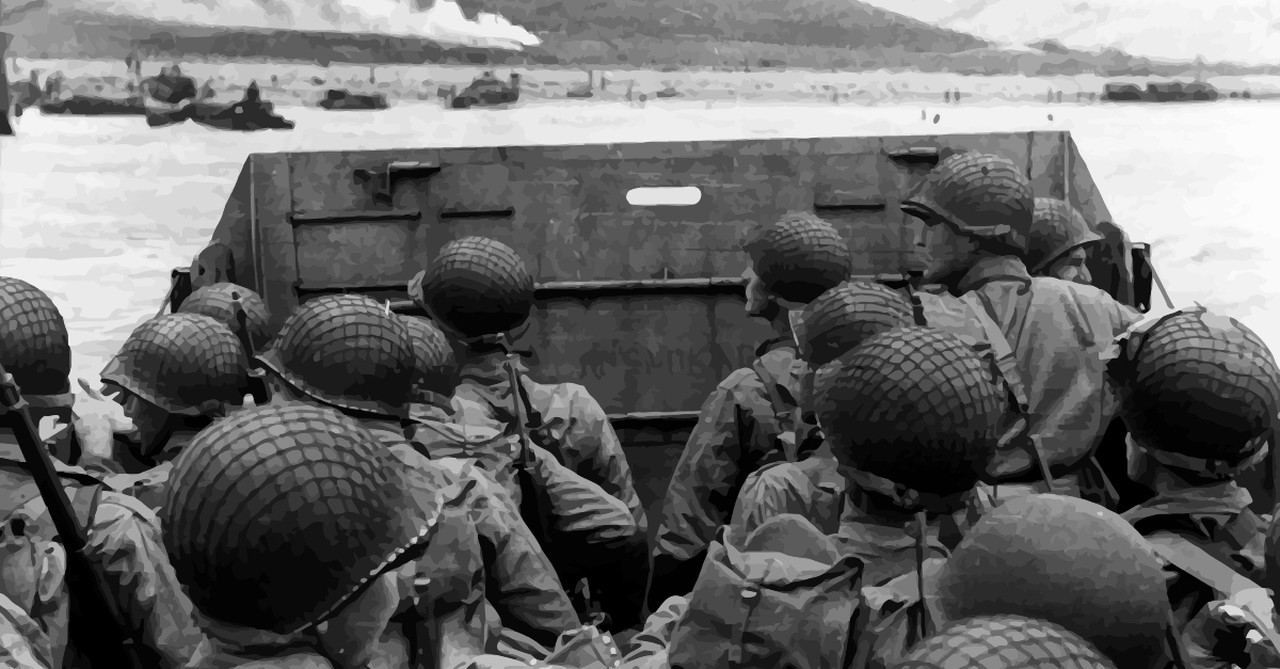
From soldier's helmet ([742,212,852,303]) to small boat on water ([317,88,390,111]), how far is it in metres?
4.47

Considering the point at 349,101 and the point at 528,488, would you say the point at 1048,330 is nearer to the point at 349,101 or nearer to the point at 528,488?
the point at 528,488

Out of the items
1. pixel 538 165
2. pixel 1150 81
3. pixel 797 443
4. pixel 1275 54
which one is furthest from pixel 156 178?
pixel 1275 54

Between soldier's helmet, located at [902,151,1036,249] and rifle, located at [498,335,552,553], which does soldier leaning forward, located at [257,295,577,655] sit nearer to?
rifle, located at [498,335,552,553]

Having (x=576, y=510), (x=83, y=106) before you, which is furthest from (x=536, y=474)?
(x=83, y=106)

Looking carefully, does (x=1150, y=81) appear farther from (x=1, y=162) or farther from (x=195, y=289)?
(x=1, y=162)

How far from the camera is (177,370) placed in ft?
8.69

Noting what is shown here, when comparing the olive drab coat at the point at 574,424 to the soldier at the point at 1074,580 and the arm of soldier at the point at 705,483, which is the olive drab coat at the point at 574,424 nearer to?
the arm of soldier at the point at 705,483

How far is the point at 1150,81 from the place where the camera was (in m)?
6.94

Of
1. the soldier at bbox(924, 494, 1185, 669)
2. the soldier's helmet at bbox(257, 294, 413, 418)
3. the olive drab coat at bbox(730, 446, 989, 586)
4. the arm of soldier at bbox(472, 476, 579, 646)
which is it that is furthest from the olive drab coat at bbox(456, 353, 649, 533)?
the soldier at bbox(924, 494, 1185, 669)

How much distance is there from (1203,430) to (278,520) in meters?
1.57

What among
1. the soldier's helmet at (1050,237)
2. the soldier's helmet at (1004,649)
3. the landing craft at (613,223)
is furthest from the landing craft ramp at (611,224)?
the soldier's helmet at (1004,649)

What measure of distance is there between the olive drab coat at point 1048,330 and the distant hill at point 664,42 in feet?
13.3

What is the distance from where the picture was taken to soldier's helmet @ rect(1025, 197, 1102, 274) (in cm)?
352

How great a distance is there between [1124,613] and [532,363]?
311 cm
